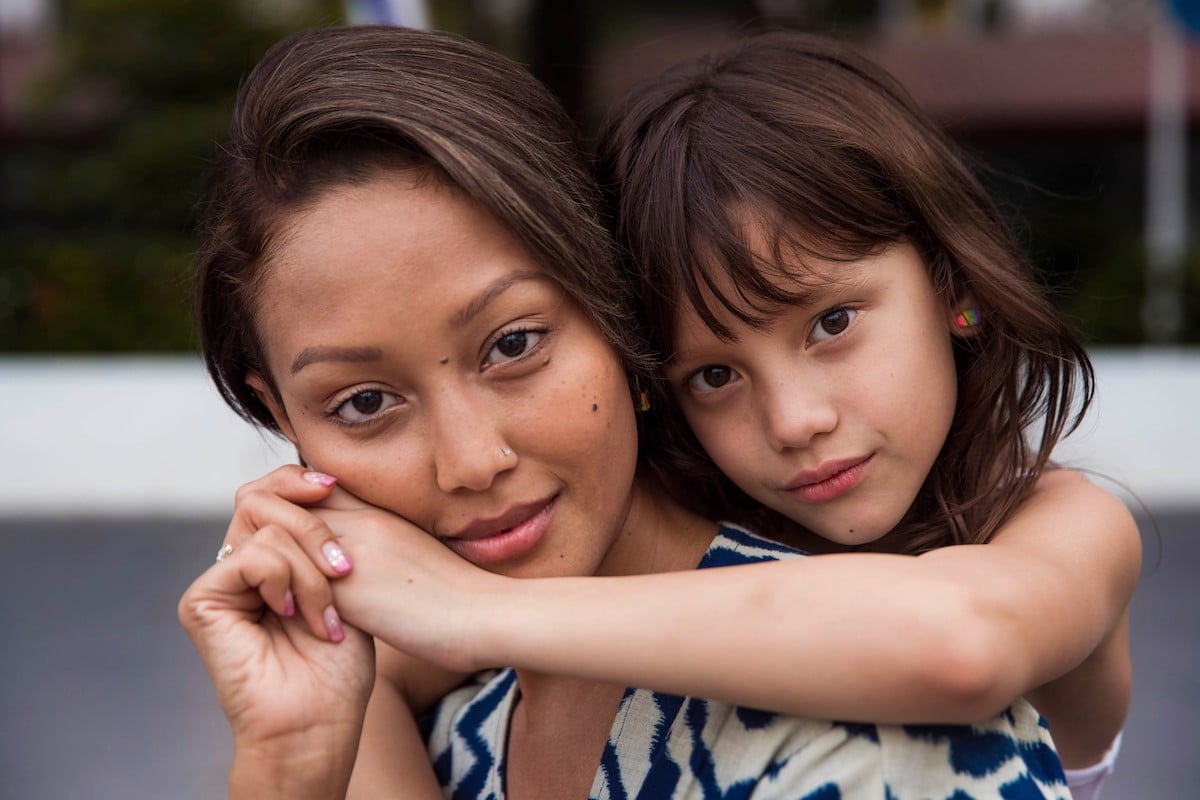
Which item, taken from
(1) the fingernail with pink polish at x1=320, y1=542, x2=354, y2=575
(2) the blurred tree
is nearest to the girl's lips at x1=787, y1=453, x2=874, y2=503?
(1) the fingernail with pink polish at x1=320, y1=542, x2=354, y2=575

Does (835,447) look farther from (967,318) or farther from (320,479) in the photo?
(320,479)

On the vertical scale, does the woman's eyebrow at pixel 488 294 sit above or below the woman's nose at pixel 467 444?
above

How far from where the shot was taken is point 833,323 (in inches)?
72.0

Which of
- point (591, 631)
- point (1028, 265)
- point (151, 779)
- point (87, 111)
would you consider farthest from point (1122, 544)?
point (87, 111)

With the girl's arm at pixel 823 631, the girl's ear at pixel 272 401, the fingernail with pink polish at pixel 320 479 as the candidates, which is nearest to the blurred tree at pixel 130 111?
the girl's ear at pixel 272 401

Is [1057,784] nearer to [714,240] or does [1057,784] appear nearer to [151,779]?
[714,240]

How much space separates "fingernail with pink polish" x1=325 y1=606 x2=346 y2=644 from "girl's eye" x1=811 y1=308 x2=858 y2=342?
2.58 ft

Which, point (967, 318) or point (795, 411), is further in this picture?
point (967, 318)

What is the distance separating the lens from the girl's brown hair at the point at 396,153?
158 cm

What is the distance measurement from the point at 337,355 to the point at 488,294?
205 mm

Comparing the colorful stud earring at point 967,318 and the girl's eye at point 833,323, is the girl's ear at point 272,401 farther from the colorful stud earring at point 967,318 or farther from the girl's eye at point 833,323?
the colorful stud earring at point 967,318

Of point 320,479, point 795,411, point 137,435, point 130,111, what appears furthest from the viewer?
point 130,111

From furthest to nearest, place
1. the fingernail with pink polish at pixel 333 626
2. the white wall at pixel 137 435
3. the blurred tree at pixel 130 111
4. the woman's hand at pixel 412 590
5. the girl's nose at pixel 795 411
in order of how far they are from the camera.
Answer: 1. the blurred tree at pixel 130 111
2. the white wall at pixel 137 435
3. the girl's nose at pixel 795 411
4. the fingernail with pink polish at pixel 333 626
5. the woman's hand at pixel 412 590

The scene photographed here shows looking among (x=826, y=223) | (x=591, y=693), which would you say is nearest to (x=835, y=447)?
(x=826, y=223)
